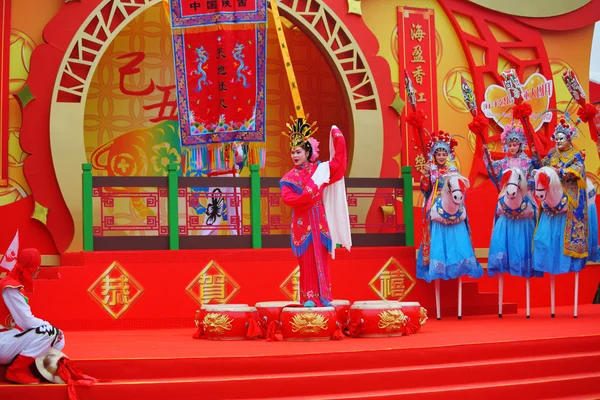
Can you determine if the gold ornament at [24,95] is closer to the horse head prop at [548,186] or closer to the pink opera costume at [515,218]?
the pink opera costume at [515,218]

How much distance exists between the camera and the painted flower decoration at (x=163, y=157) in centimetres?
976

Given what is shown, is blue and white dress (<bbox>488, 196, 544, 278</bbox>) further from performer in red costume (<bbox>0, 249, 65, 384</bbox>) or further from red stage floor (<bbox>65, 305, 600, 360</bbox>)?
performer in red costume (<bbox>0, 249, 65, 384</bbox>)

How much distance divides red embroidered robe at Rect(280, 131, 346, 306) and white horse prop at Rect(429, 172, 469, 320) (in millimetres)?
1444

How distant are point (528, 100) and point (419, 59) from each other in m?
1.35

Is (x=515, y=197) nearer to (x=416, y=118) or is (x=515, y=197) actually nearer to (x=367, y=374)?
(x=416, y=118)

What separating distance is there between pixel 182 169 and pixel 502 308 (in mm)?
3987

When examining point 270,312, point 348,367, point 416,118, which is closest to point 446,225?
point 416,118

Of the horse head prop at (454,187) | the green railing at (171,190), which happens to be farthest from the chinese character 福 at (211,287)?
the horse head prop at (454,187)

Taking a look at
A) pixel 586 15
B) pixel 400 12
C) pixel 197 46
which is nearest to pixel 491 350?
pixel 197 46

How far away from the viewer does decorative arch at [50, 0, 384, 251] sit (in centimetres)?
812

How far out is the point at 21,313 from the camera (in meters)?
4.57

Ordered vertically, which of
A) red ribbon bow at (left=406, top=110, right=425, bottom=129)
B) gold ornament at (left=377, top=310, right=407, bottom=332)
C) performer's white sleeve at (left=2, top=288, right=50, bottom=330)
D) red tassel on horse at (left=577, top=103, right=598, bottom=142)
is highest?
red ribbon bow at (left=406, top=110, right=425, bottom=129)

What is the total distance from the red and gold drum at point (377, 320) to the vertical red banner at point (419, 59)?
3.67 metres

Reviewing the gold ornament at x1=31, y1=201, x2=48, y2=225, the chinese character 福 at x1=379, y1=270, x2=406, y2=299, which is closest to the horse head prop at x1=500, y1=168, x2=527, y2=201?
the chinese character 福 at x1=379, y1=270, x2=406, y2=299
